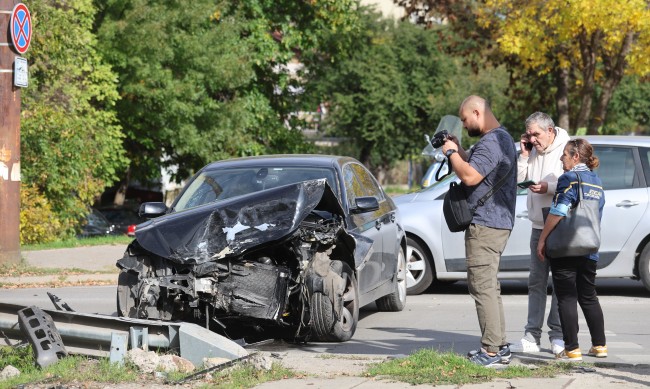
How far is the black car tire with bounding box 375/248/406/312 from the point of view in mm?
11031

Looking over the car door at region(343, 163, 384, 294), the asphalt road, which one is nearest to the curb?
the asphalt road

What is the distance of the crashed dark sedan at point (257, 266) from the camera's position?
8.08 m

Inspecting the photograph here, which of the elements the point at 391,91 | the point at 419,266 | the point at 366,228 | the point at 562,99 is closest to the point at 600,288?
the point at 419,266

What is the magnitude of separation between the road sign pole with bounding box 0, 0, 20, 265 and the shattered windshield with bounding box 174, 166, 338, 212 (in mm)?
5674

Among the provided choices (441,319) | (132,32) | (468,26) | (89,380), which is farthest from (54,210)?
(89,380)

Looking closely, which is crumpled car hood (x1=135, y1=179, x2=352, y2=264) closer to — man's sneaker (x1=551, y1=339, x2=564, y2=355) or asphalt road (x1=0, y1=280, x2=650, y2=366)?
asphalt road (x1=0, y1=280, x2=650, y2=366)

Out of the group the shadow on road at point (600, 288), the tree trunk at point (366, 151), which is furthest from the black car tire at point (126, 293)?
the tree trunk at point (366, 151)

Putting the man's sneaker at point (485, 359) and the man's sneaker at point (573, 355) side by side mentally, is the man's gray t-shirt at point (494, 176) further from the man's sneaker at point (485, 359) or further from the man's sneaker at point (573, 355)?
the man's sneaker at point (573, 355)

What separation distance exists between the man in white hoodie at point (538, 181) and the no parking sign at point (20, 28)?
8.57 m

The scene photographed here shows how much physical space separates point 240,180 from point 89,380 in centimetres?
343

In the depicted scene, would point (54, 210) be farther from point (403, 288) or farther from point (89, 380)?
point (89, 380)

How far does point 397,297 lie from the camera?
11062 millimetres

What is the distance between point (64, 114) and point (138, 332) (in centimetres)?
1498

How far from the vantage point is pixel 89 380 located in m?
6.80
